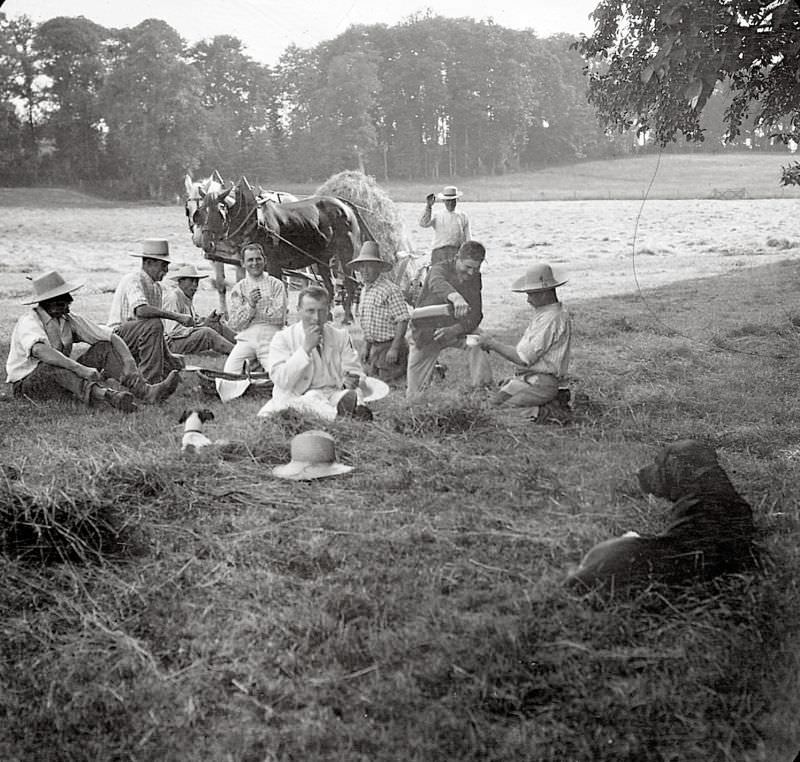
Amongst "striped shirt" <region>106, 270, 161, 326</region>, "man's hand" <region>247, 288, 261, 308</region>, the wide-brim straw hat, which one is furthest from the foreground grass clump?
"man's hand" <region>247, 288, 261, 308</region>

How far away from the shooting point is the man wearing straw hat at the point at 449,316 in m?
2.99

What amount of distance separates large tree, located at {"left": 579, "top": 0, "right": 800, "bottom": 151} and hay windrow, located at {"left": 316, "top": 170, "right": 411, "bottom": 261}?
0.89 metres

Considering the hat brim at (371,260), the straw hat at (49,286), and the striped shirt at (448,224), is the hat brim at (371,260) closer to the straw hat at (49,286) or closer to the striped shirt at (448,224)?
the striped shirt at (448,224)

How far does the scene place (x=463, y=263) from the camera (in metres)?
2.99

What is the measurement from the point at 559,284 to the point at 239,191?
4.45 ft

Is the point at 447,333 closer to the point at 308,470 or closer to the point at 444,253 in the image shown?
the point at 444,253

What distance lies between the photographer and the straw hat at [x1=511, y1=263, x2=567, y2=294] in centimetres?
285

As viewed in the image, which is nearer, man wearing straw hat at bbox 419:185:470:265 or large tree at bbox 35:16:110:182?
large tree at bbox 35:16:110:182

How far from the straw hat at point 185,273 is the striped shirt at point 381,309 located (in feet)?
3.35

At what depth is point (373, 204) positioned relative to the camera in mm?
3148

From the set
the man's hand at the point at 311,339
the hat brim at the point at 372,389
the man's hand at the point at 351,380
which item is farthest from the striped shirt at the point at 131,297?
the hat brim at the point at 372,389

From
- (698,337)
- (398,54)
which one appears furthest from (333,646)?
(398,54)

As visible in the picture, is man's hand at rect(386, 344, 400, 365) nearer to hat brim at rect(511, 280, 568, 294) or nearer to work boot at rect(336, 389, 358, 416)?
work boot at rect(336, 389, 358, 416)

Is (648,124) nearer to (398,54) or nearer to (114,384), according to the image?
(398,54)
